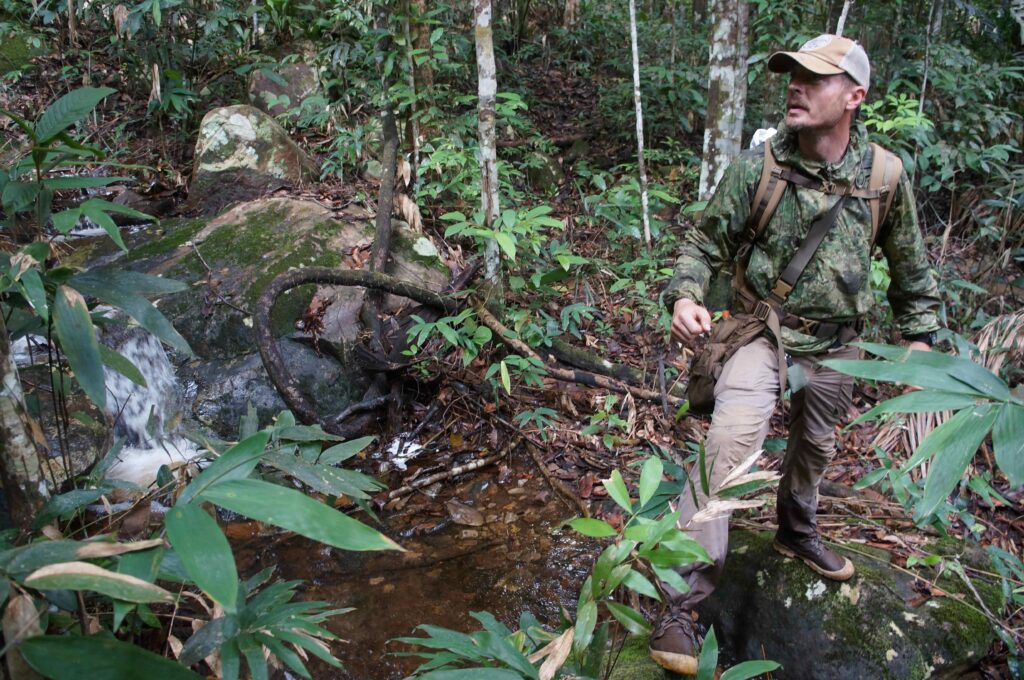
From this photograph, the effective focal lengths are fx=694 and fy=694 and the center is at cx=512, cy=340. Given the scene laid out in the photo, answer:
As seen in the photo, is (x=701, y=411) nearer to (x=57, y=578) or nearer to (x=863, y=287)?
(x=863, y=287)

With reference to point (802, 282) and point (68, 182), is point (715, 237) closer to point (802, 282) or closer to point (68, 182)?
point (802, 282)

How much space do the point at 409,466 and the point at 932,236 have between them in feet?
17.0

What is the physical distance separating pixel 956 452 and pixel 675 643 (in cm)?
163

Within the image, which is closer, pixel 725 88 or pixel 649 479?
pixel 649 479

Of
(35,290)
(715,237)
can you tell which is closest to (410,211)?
(715,237)

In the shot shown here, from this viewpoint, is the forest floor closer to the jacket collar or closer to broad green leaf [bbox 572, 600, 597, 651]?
the jacket collar

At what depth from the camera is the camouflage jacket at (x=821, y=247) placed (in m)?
2.76

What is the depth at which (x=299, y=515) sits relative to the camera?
3.40 ft

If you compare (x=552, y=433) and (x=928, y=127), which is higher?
(x=928, y=127)

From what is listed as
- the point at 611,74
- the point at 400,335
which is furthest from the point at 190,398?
the point at 611,74

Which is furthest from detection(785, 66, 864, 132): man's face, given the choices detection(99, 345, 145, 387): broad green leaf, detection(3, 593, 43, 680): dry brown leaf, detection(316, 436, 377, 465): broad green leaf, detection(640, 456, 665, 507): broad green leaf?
detection(3, 593, 43, 680): dry brown leaf

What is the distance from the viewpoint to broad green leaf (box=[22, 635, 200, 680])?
3.38 ft

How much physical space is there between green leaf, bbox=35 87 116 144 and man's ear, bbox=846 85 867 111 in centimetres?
250

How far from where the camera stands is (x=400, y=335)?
5371 mm
